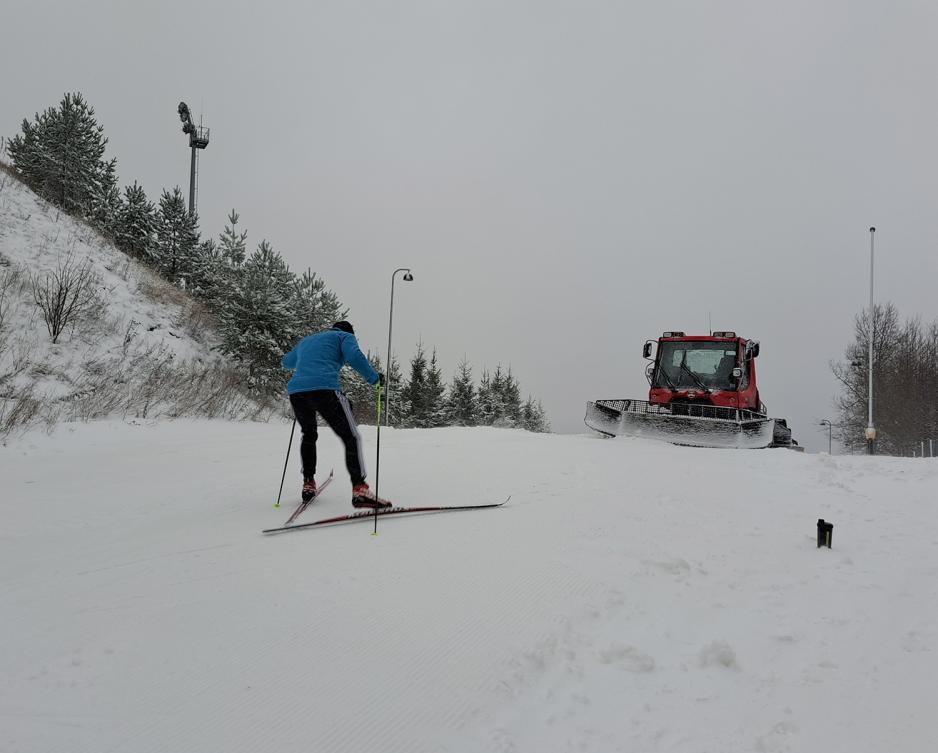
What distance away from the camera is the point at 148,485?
18.3 feet

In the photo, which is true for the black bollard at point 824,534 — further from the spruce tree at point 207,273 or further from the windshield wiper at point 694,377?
the spruce tree at point 207,273

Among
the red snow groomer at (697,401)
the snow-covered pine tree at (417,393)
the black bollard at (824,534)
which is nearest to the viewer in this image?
the black bollard at (824,534)

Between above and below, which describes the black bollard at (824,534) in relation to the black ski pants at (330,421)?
below

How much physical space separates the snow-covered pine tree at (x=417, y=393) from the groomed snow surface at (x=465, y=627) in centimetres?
3281

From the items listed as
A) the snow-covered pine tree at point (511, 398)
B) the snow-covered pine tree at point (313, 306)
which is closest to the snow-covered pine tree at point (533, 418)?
the snow-covered pine tree at point (511, 398)

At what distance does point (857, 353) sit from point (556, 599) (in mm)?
40955

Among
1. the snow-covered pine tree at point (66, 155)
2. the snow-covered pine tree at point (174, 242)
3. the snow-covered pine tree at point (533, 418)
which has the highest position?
the snow-covered pine tree at point (66, 155)

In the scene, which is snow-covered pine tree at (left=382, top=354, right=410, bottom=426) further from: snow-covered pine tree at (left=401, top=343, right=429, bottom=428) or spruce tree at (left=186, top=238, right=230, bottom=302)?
spruce tree at (left=186, top=238, right=230, bottom=302)

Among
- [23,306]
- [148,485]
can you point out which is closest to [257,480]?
[148,485]

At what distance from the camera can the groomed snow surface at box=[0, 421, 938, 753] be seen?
186 cm

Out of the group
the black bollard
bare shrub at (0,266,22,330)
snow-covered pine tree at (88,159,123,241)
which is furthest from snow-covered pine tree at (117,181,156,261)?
the black bollard

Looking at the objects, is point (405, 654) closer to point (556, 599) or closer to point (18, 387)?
point (556, 599)

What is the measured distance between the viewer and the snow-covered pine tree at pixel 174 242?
21031 mm

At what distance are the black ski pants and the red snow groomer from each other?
8.86 metres
